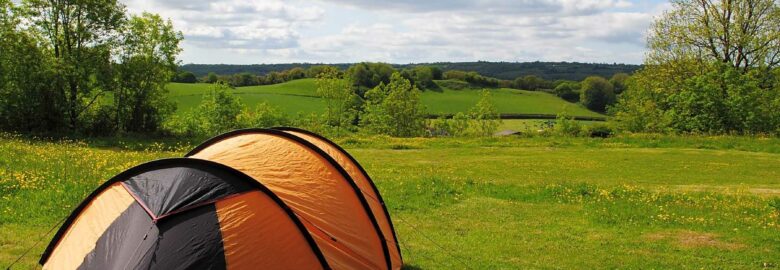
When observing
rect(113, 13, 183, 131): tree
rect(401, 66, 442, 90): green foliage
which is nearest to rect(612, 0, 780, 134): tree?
rect(113, 13, 183, 131): tree

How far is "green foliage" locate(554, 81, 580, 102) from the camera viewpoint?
368ft

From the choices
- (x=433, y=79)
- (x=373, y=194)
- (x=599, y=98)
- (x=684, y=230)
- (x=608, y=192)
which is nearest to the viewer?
(x=373, y=194)

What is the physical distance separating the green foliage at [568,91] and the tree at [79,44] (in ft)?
301

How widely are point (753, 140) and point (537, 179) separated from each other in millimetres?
17376

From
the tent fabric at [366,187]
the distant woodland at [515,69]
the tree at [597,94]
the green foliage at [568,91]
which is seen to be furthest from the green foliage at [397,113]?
the distant woodland at [515,69]

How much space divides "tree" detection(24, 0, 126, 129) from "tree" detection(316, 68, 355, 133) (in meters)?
28.6

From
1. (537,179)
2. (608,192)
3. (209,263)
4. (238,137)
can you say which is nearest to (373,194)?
(238,137)

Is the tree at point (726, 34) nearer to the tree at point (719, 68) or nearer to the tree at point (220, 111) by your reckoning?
the tree at point (719, 68)

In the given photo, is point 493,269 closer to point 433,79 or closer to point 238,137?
point 238,137

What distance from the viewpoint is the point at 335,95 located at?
62062 millimetres

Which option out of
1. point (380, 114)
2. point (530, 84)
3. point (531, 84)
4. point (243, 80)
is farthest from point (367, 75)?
point (531, 84)

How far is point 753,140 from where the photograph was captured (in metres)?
31.5

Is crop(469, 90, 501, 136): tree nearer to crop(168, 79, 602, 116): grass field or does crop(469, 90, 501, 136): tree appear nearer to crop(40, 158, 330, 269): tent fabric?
crop(168, 79, 602, 116): grass field

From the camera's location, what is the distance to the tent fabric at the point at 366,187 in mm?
10195
